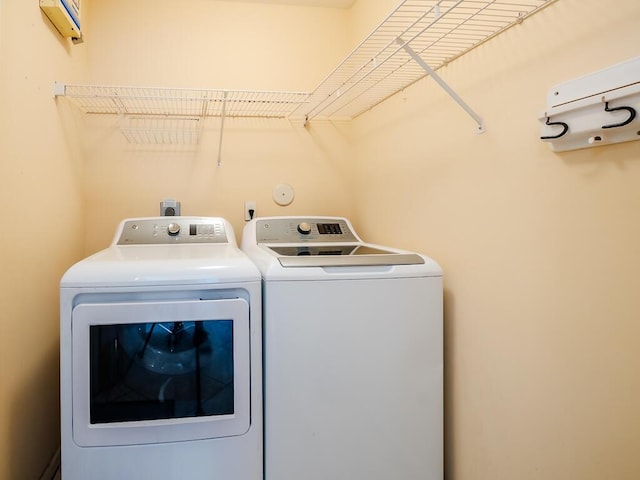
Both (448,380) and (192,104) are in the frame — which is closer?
(448,380)

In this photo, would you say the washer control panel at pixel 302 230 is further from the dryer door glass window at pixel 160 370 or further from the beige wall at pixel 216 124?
the dryer door glass window at pixel 160 370

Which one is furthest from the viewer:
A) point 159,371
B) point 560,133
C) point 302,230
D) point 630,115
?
point 302,230

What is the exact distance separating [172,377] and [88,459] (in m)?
0.32

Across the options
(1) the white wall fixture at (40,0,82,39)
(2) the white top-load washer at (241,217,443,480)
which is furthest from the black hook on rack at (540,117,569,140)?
(1) the white wall fixture at (40,0,82,39)

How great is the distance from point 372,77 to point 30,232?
1.51 metres

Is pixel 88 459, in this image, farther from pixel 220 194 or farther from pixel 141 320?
pixel 220 194

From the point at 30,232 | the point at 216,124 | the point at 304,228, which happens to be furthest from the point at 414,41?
the point at 30,232

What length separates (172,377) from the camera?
1269mm

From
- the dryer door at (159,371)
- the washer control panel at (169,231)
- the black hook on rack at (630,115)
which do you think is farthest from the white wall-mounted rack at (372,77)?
the dryer door at (159,371)

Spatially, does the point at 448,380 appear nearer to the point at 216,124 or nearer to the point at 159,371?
the point at 159,371

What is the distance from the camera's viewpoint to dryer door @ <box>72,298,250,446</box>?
119 cm

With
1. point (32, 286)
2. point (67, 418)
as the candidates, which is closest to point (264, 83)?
point (32, 286)

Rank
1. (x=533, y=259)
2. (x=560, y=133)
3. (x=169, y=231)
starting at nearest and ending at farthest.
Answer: (x=560, y=133), (x=533, y=259), (x=169, y=231)

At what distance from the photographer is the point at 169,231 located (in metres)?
1.97
